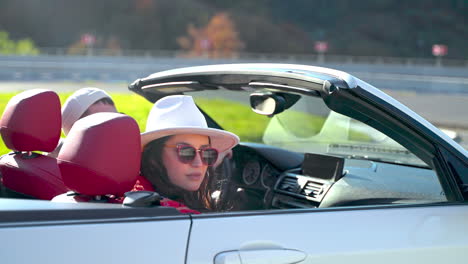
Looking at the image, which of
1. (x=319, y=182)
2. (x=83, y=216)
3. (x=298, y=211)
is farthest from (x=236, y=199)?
(x=83, y=216)

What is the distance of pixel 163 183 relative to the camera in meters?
2.77

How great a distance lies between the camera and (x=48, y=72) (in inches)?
1224

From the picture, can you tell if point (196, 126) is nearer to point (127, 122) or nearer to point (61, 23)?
point (127, 122)

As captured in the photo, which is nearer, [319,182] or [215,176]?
[215,176]

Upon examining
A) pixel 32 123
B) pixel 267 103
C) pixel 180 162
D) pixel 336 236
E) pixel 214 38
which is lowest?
pixel 336 236

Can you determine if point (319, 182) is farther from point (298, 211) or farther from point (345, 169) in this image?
point (298, 211)

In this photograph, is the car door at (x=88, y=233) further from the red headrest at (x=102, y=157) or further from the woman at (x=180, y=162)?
the woman at (x=180, y=162)

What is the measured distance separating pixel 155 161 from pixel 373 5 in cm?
8021

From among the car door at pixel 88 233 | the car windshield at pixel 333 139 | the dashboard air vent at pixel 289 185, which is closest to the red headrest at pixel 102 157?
the car door at pixel 88 233

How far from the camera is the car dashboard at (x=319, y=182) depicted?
298 cm

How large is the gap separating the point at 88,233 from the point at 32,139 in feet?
3.30

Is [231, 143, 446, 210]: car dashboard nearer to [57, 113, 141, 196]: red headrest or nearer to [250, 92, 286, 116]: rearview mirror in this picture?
[250, 92, 286, 116]: rearview mirror

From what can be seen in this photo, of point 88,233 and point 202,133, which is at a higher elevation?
point 202,133

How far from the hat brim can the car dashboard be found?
347 mm
